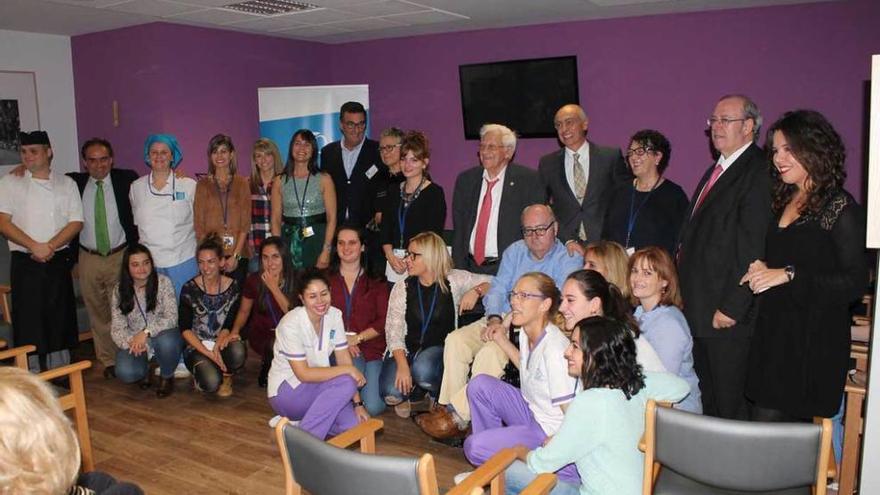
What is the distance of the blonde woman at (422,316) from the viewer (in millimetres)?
4031

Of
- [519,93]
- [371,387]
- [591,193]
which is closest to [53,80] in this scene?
[519,93]

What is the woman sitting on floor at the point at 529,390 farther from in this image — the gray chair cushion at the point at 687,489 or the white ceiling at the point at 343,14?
the white ceiling at the point at 343,14

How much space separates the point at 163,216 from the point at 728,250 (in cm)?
373

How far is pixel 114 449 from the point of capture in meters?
3.82

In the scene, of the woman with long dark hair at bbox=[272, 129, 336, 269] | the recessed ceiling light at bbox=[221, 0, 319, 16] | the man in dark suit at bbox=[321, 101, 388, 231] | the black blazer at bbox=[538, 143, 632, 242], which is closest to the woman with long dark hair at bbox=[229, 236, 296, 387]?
the woman with long dark hair at bbox=[272, 129, 336, 269]

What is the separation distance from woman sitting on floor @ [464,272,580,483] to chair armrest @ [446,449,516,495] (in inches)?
21.5

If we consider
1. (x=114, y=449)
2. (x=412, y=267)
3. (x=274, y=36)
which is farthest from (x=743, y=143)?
(x=274, y=36)

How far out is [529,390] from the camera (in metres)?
3.03

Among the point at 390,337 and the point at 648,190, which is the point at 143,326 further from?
the point at 648,190

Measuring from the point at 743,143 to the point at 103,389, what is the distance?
4250 mm

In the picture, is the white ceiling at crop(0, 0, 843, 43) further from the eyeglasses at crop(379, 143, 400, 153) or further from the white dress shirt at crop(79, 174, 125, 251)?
the white dress shirt at crop(79, 174, 125, 251)

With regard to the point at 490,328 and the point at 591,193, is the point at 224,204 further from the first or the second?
the point at 591,193

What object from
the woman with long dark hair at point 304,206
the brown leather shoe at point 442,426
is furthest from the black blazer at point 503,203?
the brown leather shoe at point 442,426

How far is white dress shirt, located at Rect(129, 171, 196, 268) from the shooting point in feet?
16.1
